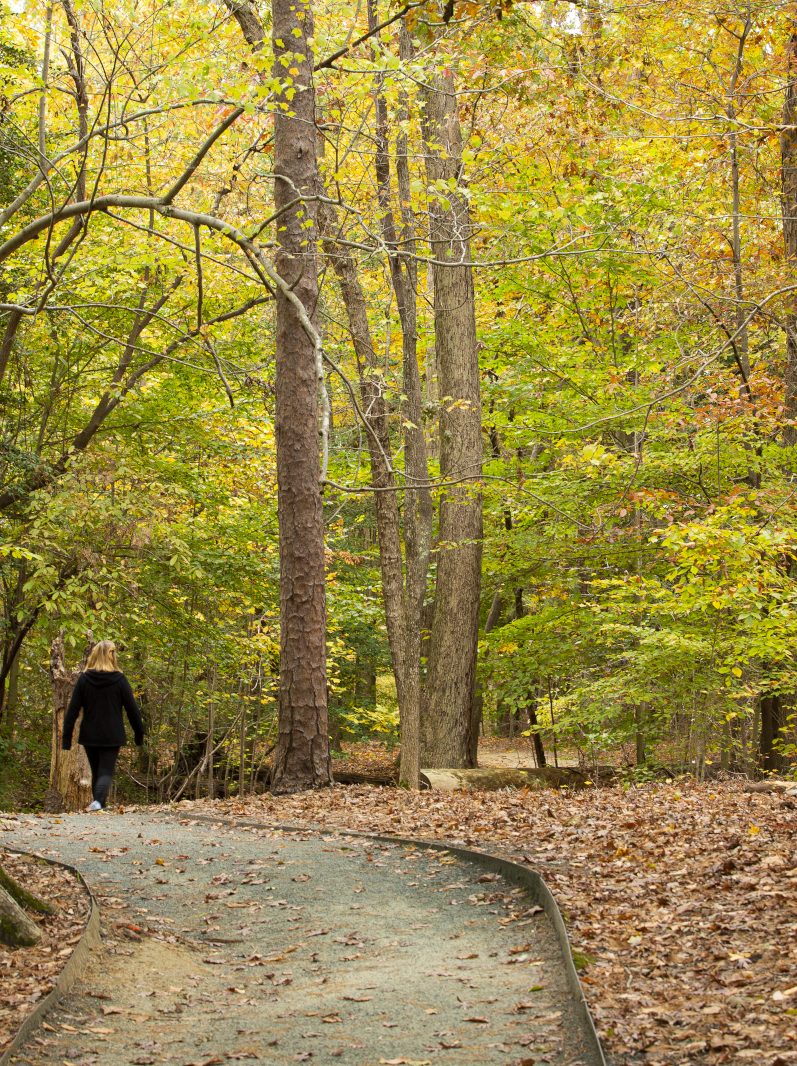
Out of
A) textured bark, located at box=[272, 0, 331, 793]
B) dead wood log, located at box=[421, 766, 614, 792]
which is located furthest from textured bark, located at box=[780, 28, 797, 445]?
→ textured bark, located at box=[272, 0, 331, 793]

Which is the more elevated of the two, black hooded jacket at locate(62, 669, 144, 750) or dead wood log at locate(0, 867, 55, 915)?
black hooded jacket at locate(62, 669, 144, 750)

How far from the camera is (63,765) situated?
16750 mm

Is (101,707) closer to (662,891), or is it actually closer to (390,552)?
(390,552)

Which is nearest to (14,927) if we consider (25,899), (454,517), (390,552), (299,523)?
(25,899)

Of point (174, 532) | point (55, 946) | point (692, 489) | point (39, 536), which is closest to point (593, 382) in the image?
point (692, 489)

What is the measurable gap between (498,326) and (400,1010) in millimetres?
13972

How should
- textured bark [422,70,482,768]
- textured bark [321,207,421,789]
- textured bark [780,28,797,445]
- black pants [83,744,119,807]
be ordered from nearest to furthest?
black pants [83,744,119,807] → textured bark [321,207,421,789] → textured bark [422,70,482,768] → textured bark [780,28,797,445]

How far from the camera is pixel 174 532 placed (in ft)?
51.4

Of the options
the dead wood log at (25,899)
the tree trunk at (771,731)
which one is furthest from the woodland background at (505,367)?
the dead wood log at (25,899)

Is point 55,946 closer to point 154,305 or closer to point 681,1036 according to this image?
point 681,1036

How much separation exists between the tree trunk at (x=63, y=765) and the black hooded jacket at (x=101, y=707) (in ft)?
19.4

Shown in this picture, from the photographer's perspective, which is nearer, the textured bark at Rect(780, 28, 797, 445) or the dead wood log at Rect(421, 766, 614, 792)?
the dead wood log at Rect(421, 766, 614, 792)

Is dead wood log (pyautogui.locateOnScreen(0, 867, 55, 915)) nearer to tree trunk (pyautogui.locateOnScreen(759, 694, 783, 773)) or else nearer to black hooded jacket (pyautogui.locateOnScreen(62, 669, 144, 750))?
black hooded jacket (pyautogui.locateOnScreen(62, 669, 144, 750))

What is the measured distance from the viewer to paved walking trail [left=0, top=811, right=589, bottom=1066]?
417 centimetres
